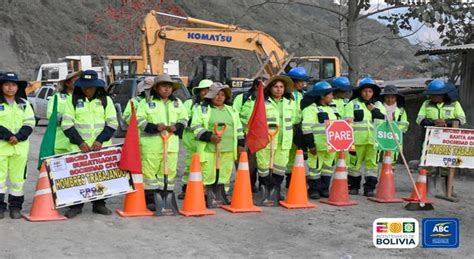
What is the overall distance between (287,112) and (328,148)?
2.69 feet

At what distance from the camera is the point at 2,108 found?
8.98m

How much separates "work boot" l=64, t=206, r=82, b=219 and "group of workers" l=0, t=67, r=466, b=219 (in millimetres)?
14

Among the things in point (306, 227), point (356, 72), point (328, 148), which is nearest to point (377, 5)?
point (356, 72)

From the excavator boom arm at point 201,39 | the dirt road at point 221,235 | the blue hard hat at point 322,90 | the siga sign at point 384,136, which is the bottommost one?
the dirt road at point 221,235

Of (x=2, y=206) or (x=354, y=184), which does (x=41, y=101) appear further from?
(x=2, y=206)

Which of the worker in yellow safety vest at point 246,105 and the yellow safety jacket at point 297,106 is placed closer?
the worker in yellow safety vest at point 246,105

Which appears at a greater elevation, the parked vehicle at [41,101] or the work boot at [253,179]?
the parked vehicle at [41,101]

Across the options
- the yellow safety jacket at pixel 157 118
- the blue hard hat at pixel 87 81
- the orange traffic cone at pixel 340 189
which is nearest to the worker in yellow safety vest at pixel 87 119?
the blue hard hat at pixel 87 81

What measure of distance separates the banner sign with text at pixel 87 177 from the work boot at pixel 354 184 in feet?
13.3

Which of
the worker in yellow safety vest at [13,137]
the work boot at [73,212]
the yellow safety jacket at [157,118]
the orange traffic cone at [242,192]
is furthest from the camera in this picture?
the orange traffic cone at [242,192]

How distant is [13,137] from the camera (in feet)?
29.2

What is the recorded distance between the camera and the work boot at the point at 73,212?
30.4ft

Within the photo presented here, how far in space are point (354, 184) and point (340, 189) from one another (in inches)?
50.8

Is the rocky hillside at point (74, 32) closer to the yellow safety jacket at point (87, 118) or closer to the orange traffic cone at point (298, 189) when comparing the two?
the orange traffic cone at point (298, 189)
